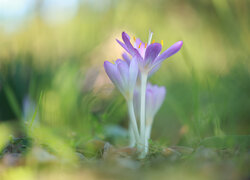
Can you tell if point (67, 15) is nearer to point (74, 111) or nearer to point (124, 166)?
point (74, 111)

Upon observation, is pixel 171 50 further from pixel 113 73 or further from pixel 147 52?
pixel 113 73

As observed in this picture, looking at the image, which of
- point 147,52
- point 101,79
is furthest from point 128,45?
point 101,79

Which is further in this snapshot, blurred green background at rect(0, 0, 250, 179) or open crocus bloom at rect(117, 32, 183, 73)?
blurred green background at rect(0, 0, 250, 179)

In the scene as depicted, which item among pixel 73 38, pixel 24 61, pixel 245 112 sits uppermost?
pixel 73 38

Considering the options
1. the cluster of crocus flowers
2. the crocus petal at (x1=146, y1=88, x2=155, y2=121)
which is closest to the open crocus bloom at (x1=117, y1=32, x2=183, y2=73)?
the cluster of crocus flowers

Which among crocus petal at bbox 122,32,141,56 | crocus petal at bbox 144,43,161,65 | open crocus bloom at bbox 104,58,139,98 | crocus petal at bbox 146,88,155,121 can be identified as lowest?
crocus petal at bbox 146,88,155,121

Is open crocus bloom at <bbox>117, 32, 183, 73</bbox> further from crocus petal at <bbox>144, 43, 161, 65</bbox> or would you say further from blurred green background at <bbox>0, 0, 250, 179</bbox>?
blurred green background at <bbox>0, 0, 250, 179</bbox>

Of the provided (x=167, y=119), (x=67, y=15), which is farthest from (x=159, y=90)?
(x=67, y=15)

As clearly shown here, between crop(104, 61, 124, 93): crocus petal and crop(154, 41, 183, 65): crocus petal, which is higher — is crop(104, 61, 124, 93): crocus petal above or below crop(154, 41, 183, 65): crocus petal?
below
